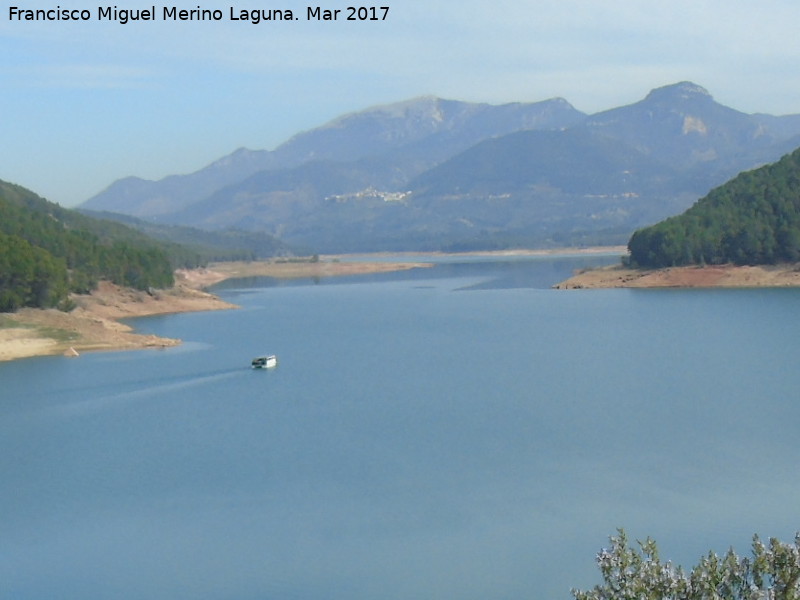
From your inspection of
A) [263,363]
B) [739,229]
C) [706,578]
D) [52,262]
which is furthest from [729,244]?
[706,578]

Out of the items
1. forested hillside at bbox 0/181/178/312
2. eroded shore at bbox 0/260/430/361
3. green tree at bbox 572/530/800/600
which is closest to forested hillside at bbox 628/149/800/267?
eroded shore at bbox 0/260/430/361

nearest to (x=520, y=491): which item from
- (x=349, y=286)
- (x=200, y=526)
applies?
(x=200, y=526)

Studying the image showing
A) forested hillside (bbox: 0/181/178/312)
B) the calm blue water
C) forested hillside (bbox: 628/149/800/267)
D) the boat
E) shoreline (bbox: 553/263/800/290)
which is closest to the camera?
the calm blue water

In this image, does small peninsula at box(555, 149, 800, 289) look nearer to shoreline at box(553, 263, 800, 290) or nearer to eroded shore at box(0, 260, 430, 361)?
shoreline at box(553, 263, 800, 290)

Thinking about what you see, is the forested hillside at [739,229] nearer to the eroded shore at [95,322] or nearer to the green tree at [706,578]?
the eroded shore at [95,322]

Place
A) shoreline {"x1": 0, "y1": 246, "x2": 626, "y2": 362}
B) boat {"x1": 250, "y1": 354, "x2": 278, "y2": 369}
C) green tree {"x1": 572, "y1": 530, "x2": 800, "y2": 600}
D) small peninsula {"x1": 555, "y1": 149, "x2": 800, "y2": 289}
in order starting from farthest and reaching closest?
small peninsula {"x1": 555, "y1": 149, "x2": 800, "y2": 289} → shoreline {"x1": 0, "y1": 246, "x2": 626, "y2": 362} → boat {"x1": 250, "y1": 354, "x2": 278, "y2": 369} → green tree {"x1": 572, "y1": 530, "x2": 800, "y2": 600}

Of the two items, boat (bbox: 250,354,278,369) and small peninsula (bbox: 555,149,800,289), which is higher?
small peninsula (bbox: 555,149,800,289)

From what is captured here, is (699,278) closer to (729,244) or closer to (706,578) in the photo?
(729,244)
